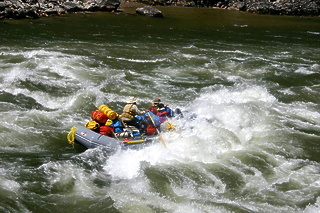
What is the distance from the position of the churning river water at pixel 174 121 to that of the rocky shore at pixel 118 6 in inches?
119

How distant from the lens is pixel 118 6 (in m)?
28.2

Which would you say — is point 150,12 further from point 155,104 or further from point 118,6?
point 155,104

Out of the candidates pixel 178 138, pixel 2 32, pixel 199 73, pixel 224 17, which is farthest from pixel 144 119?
pixel 224 17

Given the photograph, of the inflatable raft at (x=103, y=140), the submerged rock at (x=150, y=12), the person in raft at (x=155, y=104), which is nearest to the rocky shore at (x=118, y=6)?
the submerged rock at (x=150, y=12)

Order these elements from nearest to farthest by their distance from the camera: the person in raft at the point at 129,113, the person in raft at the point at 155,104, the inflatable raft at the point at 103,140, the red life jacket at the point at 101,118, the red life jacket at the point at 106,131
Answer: the inflatable raft at the point at 103,140 → the red life jacket at the point at 106,131 → the red life jacket at the point at 101,118 → the person in raft at the point at 129,113 → the person in raft at the point at 155,104

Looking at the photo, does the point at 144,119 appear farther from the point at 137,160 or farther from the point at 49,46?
the point at 49,46

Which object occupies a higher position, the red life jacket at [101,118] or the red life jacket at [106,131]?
the red life jacket at [101,118]

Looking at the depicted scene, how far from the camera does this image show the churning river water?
20.0 ft

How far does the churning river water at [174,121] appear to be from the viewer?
6082mm

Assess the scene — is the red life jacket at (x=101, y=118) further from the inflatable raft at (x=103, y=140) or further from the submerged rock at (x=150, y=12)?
the submerged rock at (x=150, y=12)

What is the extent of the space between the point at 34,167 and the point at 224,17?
24.1m

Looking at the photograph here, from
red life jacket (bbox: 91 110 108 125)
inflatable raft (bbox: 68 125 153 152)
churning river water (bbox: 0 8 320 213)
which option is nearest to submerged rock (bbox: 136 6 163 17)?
churning river water (bbox: 0 8 320 213)

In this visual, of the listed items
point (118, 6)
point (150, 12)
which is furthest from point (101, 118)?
point (118, 6)

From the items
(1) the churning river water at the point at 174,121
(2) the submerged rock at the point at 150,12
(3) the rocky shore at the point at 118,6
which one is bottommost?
(1) the churning river water at the point at 174,121
